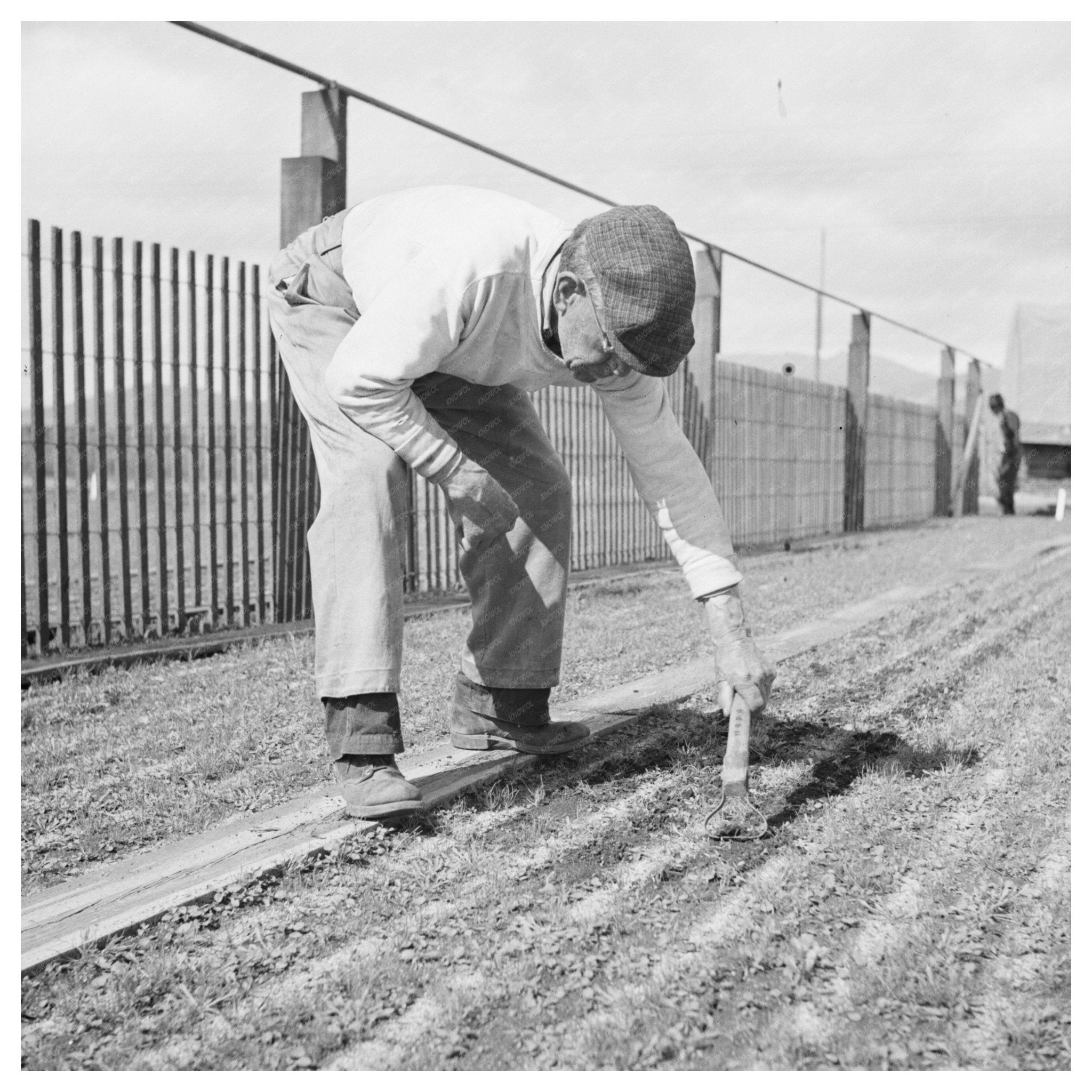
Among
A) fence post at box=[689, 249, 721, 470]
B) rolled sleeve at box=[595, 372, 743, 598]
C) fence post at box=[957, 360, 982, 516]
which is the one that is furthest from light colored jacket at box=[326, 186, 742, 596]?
fence post at box=[957, 360, 982, 516]

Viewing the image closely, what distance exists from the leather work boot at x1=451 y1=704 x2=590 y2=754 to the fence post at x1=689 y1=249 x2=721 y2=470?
21.2ft

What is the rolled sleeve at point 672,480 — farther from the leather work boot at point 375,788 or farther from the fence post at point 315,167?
the fence post at point 315,167

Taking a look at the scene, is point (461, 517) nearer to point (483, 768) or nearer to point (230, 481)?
point (483, 768)

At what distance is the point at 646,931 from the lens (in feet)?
6.90

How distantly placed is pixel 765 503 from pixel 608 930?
1025 centimetres

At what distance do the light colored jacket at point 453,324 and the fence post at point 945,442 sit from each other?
16917 millimetres

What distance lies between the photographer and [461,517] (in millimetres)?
2764

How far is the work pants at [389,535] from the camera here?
8.46ft

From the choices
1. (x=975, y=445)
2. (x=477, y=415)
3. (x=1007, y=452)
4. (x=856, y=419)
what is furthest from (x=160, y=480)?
(x=975, y=445)

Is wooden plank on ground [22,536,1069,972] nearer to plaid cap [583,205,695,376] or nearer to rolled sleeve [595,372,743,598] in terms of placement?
rolled sleeve [595,372,743,598]

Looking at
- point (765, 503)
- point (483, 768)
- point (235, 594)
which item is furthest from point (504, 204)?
point (765, 503)

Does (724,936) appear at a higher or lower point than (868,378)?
lower

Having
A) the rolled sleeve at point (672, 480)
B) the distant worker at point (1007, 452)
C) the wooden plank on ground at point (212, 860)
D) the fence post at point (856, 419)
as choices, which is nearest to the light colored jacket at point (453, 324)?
the rolled sleeve at point (672, 480)

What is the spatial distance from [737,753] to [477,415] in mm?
1112
